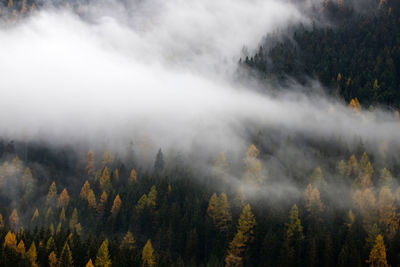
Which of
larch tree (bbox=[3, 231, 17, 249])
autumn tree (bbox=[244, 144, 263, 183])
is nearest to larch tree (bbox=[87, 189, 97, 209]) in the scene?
larch tree (bbox=[3, 231, 17, 249])

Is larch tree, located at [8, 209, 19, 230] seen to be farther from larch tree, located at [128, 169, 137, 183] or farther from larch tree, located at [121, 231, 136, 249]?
larch tree, located at [121, 231, 136, 249]

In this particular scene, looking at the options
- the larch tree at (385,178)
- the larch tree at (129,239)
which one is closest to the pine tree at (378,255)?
the larch tree at (385,178)

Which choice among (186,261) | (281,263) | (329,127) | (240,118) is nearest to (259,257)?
(281,263)

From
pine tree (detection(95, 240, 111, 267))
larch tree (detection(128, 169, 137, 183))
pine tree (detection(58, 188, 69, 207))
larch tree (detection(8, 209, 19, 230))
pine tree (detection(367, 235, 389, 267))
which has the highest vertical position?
→ larch tree (detection(128, 169, 137, 183))

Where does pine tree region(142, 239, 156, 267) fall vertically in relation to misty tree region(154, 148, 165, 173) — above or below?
below

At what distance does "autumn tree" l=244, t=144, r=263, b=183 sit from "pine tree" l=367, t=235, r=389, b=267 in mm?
50065

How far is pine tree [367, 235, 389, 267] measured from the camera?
305 ft

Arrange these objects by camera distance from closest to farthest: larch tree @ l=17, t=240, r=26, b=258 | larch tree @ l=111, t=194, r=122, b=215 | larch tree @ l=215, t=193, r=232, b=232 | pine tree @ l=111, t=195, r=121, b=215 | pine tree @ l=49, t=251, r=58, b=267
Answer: pine tree @ l=49, t=251, r=58, b=267, larch tree @ l=17, t=240, r=26, b=258, larch tree @ l=215, t=193, r=232, b=232, larch tree @ l=111, t=194, r=122, b=215, pine tree @ l=111, t=195, r=121, b=215

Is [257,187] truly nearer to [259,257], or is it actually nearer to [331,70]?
[259,257]

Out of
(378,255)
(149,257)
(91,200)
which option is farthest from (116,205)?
(378,255)

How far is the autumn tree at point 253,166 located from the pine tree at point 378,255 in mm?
50065

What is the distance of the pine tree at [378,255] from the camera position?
9300 cm

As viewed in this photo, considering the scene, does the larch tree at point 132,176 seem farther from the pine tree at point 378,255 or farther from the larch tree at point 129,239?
the pine tree at point 378,255

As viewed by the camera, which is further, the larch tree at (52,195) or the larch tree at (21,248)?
the larch tree at (52,195)
